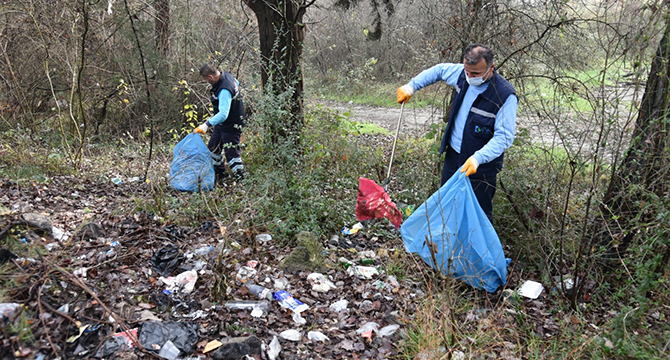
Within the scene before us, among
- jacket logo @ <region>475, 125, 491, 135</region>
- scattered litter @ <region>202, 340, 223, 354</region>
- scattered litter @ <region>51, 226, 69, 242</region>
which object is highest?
Result: jacket logo @ <region>475, 125, 491, 135</region>

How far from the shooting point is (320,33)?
1243 centimetres

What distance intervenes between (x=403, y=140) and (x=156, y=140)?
4163 mm

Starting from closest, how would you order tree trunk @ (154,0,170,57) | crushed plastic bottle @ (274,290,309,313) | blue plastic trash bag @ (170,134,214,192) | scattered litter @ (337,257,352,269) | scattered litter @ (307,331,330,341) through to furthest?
scattered litter @ (307,331,330,341)
crushed plastic bottle @ (274,290,309,313)
scattered litter @ (337,257,352,269)
blue plastic trash bag @ (170,134,214,192)
tree trunk @ (154,0,170,57)

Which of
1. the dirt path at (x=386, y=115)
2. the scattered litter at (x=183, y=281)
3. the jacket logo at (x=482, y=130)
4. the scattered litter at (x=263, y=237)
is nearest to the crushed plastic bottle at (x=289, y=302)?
the scattered litter at (x=183, y=281)

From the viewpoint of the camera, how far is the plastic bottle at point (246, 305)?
2.69 meters

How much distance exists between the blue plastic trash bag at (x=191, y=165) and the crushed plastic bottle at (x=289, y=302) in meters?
2.18

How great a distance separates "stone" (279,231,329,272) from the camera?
10.7 ft

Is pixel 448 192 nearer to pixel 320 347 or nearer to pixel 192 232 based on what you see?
pixel 320 347

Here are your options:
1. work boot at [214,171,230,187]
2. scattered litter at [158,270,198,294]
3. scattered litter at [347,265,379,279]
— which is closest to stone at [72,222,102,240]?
scattered litter at [158,270,198,294]

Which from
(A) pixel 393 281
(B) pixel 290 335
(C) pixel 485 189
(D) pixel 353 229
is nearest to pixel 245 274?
(B) pixel 290 335

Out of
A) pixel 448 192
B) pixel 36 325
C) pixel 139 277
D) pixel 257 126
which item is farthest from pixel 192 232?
pixel 448 192

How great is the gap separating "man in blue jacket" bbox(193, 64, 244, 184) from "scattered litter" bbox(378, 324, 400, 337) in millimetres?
2745

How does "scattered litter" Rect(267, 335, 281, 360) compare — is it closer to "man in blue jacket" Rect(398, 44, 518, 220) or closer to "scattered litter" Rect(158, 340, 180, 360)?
"scattered litter" Rect(158, 340, 180, 360)

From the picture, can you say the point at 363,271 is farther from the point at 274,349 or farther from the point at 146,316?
the point at 146,316
